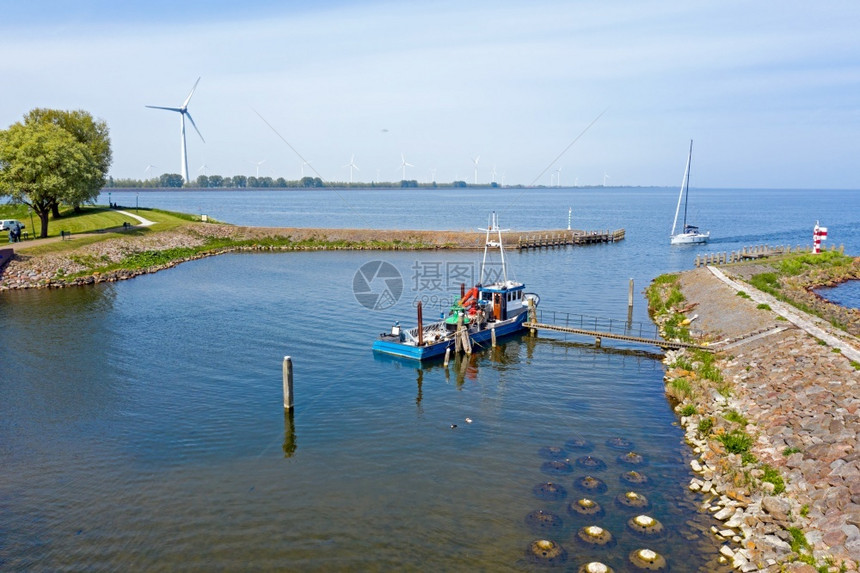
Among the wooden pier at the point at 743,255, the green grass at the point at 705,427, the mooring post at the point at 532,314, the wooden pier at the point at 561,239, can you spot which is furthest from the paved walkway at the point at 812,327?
the wooden pier at the point at 561,239

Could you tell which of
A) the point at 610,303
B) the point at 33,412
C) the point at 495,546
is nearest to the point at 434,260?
the point at 610,303

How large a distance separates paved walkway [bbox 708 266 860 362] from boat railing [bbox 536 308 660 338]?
7.76 m

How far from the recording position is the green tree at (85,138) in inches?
2838

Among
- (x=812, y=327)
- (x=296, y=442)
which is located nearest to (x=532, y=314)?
(x=812, y=327)

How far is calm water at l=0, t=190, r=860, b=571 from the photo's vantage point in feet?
58.9

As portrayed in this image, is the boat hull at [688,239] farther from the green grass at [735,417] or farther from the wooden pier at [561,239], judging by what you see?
the green grass at [735,417]

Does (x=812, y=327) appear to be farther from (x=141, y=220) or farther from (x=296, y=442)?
(x=141, y=220)

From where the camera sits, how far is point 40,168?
6519cm

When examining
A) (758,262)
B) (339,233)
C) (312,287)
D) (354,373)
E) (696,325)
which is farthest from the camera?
(339,233)

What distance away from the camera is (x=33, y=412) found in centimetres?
2722

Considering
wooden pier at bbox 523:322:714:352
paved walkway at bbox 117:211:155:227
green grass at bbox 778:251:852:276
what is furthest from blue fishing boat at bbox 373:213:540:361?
paved walkway at bbox 117:211:155:227

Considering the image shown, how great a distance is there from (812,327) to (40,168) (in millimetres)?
73602

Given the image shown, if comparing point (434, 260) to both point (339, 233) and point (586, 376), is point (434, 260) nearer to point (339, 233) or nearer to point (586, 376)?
point (339, 233)

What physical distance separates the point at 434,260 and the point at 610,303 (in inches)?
1285
